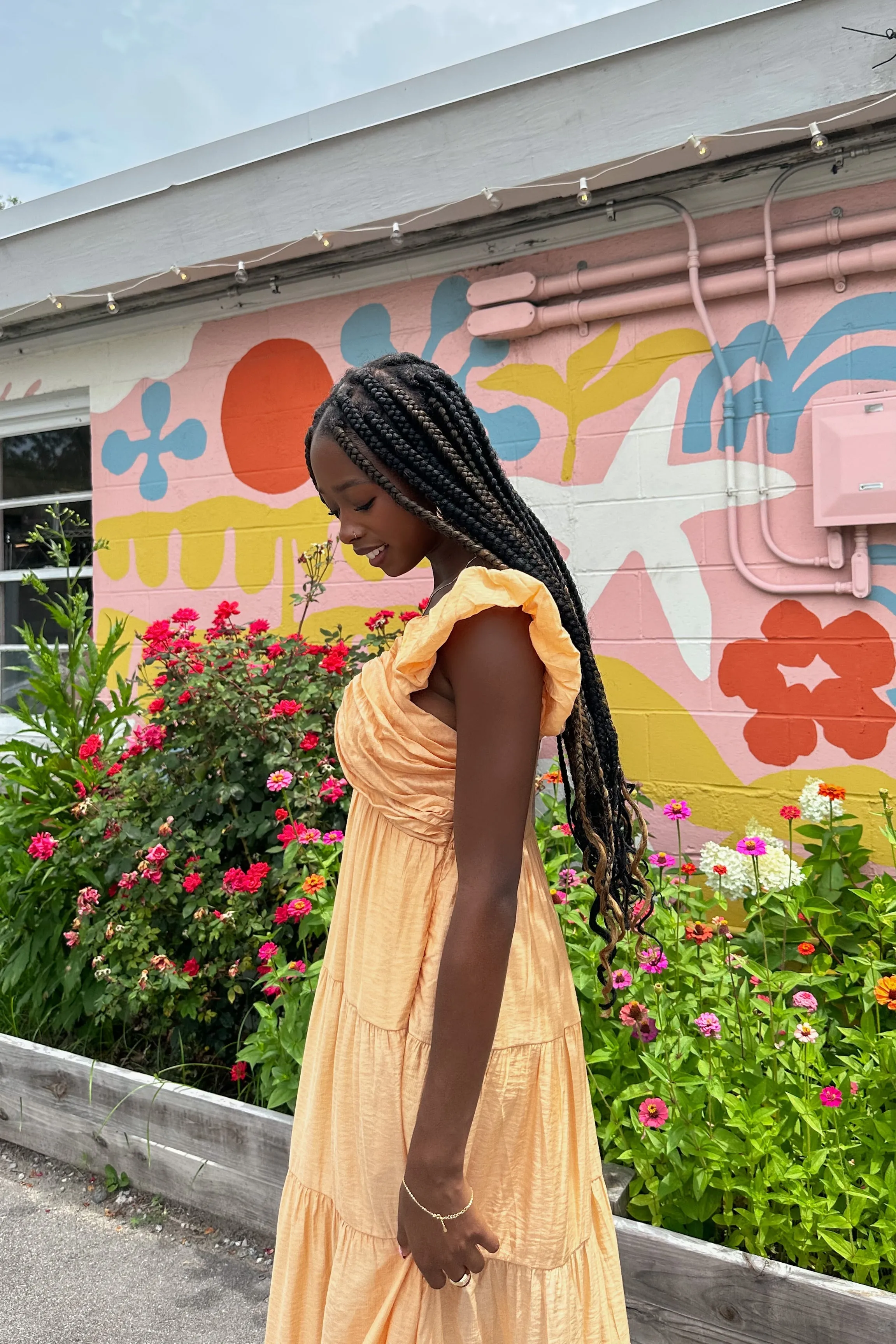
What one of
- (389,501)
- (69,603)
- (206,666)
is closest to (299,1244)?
(389,501)

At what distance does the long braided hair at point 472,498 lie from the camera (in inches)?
50.3

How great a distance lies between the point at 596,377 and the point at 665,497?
0.55 m

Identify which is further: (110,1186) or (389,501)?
(110,1186)

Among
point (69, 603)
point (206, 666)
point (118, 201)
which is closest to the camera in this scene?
point (206, 666)

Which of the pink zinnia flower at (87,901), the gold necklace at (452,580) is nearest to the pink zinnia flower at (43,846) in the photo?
the pink zinnia flower at (87,901)

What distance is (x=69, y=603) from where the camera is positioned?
3.79 meters

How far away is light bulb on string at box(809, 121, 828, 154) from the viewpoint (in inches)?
111

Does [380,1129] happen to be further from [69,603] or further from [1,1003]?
[69,603]

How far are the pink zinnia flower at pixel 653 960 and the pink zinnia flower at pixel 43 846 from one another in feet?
6.17

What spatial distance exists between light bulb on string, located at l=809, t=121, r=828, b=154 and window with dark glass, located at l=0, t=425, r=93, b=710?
3.88 metres

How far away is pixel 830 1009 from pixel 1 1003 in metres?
2.74

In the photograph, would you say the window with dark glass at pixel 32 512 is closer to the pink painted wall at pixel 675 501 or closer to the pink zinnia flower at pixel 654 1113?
the pink painted wall at pixel 675 501

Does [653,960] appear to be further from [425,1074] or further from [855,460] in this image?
[855,460]

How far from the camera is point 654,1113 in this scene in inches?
76.2
